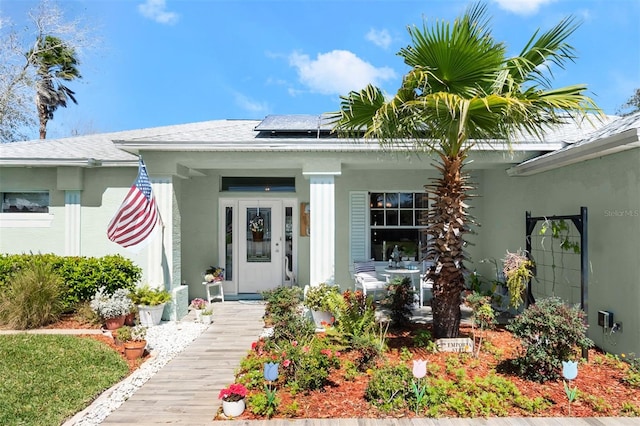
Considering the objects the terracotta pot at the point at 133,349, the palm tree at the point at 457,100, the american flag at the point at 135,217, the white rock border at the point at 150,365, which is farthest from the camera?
the american flag at the point at 135,217

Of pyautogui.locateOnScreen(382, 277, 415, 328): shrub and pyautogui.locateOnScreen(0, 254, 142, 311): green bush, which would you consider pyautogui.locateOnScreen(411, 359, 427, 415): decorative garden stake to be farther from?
pyautogui.locateOnScreen(0, 254, 142, 311): green bush

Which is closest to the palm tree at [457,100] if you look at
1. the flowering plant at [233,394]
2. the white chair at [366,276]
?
the white chair at [366,276]

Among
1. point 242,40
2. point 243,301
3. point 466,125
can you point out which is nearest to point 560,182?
point 466,125

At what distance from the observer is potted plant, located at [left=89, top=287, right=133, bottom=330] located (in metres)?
6.75

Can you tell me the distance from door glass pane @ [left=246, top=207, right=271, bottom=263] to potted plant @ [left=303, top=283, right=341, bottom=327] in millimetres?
3301

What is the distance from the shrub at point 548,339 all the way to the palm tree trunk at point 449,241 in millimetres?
972

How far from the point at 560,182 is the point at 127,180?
9061mm

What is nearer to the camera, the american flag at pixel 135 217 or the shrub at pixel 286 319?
the shrub at pixel 286 319

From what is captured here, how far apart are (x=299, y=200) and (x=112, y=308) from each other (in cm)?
495

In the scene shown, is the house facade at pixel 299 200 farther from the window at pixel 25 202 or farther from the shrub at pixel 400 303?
the shrub at pixel 400 303

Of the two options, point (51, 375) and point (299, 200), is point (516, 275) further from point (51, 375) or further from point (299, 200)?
point (51, 375)

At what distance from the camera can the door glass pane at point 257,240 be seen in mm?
9953

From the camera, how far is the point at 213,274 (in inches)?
360

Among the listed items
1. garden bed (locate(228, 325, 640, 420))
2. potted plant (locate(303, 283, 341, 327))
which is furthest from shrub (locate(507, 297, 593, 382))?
potted plant (locate(303, 283, 341, 327))
